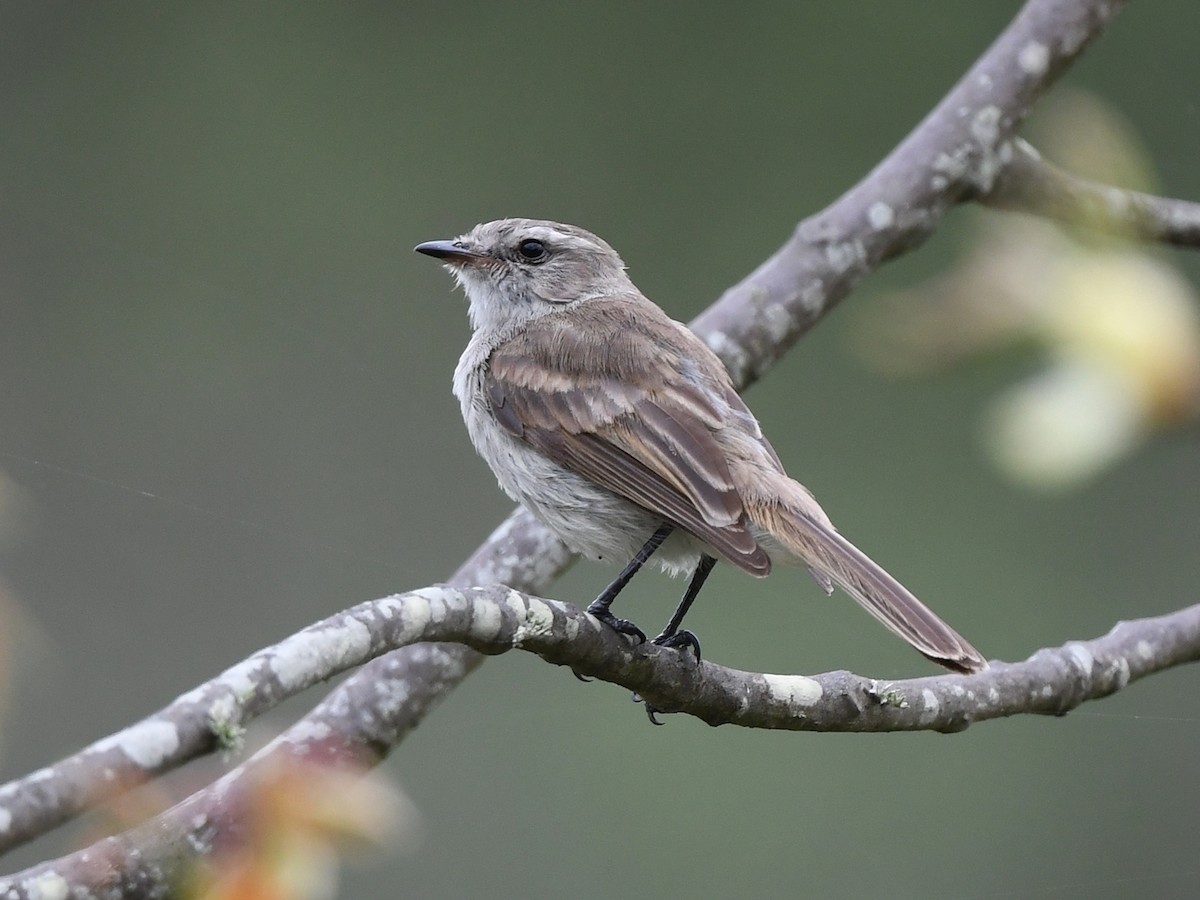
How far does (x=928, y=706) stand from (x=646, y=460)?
30.9 inches

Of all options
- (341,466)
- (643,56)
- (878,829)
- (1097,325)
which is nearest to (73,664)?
(341,466)

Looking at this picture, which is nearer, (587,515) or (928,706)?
(928,706)

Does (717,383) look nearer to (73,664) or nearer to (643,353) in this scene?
(643,353)

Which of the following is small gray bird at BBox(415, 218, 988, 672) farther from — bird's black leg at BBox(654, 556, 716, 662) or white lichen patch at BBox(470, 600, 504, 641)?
white lichen patch at BBox(470, 600, 504, 641)

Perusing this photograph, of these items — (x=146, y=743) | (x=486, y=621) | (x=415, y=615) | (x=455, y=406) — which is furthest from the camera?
(x=455, y=406)

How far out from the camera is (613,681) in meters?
2.59

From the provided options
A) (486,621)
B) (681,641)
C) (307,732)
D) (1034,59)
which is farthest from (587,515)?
(1034,59)

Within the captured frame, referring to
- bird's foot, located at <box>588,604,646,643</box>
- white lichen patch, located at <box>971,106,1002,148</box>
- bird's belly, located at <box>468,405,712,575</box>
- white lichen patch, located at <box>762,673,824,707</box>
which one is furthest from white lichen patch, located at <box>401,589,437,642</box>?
white lichen patch, located at <box>971,106,1002,148</box>

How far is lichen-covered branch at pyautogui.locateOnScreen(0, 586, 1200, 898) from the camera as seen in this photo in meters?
1.92

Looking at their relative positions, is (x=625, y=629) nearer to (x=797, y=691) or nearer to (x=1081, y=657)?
(x=797, y=691)

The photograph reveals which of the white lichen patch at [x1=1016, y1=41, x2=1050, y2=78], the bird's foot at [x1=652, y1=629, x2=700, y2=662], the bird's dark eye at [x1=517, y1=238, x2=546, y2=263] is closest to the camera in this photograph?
the bird's foot at [x1=652, y1=629, x2=700, y2=662]

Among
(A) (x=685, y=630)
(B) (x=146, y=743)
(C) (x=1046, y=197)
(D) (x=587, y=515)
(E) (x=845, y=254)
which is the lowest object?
(B) (x=146, y=743)

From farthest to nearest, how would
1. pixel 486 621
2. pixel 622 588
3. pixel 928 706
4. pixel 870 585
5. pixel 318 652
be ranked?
1. pixel 622 588
2. pixel 870 585
3. pixel 928 706
4. pixel 486 621
5. pixel 318 652

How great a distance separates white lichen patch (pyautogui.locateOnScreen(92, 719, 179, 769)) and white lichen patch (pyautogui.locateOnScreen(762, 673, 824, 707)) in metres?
1.30
